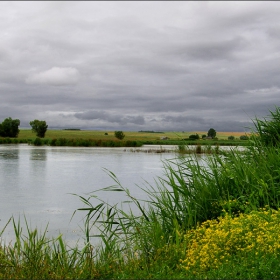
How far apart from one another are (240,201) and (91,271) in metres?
2.90

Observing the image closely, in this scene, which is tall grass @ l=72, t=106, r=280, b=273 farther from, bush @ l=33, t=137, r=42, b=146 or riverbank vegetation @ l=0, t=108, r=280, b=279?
bush @ l=33, t=137, r=42, b=146

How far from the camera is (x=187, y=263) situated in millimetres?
4395

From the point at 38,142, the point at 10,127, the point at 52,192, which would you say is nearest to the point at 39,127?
the point at 10,127

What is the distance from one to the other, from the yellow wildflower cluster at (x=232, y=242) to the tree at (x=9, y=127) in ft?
193

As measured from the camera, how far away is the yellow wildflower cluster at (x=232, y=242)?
14.1 feet

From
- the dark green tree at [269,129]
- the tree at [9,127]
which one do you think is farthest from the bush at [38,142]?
the dark green tree at [269,129]

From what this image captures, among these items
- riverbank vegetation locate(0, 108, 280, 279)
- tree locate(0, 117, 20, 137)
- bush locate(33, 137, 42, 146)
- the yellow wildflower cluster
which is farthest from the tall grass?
tree locate(0, 117, 20, 137)

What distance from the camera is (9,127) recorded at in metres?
61.1

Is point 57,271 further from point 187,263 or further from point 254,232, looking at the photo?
point 254,232

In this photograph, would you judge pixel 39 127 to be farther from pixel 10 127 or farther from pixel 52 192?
pixel 52 192

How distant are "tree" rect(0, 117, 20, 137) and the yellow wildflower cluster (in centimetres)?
5894

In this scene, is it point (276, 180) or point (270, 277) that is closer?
point (270, 277)

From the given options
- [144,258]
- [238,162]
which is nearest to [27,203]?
[238,162]

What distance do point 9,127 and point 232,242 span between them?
60.1 m
